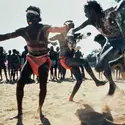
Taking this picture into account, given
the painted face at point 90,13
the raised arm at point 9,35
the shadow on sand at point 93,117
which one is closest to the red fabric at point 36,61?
the raised arm at point 9,35

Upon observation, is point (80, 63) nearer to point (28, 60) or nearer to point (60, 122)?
point (28, 60)

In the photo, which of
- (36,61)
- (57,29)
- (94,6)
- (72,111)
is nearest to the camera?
(57,29)

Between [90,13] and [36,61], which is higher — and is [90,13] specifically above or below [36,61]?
above

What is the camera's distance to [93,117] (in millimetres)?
6102

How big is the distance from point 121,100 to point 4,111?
2592mm

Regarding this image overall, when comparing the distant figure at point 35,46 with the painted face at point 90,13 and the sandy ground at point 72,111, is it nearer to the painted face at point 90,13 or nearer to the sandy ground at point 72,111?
the sandy ground at point 72,111

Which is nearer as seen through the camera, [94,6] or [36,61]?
[36,61]

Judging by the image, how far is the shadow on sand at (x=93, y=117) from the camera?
18.6 ft

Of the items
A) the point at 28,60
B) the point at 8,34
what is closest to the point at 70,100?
the point at 28,60

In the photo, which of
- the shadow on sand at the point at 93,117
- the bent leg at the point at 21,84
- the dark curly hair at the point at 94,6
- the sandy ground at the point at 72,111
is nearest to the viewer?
the shadow on sand at the point at 93,117

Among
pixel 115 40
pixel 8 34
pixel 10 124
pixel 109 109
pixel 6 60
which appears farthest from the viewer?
pixel 6 60

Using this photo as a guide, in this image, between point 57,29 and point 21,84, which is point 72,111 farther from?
point 57,29

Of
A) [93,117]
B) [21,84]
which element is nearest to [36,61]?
[21,84]

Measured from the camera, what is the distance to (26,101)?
8.20 m
